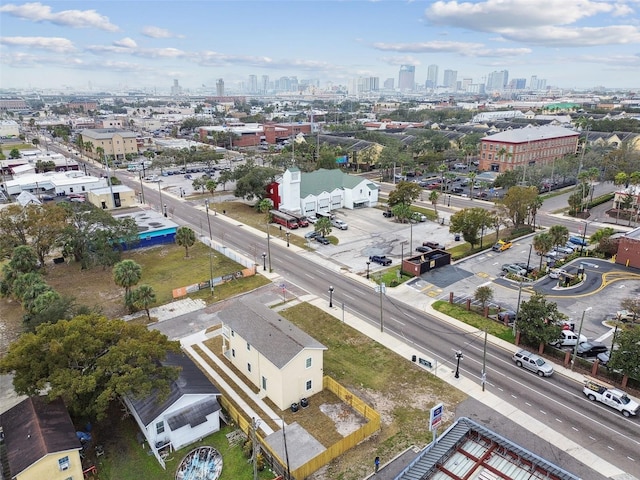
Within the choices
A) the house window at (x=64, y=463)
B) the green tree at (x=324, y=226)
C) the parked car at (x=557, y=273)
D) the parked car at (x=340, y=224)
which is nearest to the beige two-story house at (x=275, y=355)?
the house window at (x=64, y=463)

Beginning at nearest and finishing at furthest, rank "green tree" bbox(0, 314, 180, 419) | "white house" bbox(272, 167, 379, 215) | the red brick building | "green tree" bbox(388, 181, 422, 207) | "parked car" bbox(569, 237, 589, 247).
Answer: "green tree" bbox(0, 314, 180, 419) < the red brick building < "parked car" bbox(569, 237, 589, 247) < "green tree" bbox(388, 181, 422, 207) < "white house" bbox(272, 167, 379, 215)

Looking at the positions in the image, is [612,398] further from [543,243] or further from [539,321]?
[543,243]

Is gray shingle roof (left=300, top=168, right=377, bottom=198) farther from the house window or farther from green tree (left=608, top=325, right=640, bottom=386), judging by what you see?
the house window

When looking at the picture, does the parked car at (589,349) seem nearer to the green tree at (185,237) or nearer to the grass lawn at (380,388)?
the grass lawn at (380,388)

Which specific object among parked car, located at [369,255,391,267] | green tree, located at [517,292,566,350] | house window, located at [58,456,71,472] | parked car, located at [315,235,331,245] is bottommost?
parked car, located at [315,235,331,245]

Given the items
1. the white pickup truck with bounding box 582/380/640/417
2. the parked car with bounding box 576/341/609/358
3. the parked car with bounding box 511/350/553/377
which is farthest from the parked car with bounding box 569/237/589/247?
the white pickup truck with bounding box 582/380/640/417

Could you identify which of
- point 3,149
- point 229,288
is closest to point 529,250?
point 229,288

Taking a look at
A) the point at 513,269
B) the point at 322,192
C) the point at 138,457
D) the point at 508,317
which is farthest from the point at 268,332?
the point at 322,192
